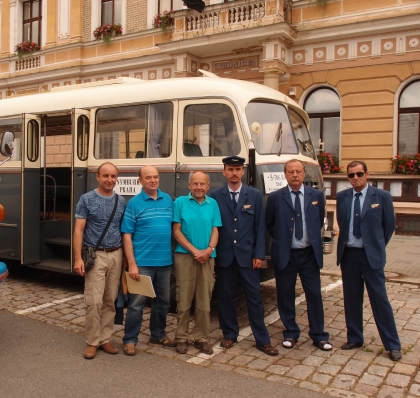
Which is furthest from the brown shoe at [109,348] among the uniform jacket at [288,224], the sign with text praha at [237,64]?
the sign with text praha at [237,64]

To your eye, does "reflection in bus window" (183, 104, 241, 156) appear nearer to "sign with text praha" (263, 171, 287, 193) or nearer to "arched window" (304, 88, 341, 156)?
"sign with text praha" (263, 171, 287, 193)

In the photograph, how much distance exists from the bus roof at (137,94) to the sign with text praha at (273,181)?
2.91 feet

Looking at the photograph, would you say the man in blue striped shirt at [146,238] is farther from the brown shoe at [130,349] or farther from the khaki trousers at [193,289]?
the khaki trousers at [193,289]

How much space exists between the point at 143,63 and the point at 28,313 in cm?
1372

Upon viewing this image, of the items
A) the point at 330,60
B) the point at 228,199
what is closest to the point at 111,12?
the point at 330,60

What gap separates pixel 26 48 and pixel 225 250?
63.8 ft

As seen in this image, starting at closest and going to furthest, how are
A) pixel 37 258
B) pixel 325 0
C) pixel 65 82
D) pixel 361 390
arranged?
1. pixel 361 390
2. pixel 37 258
3. pixel 325 0
4. pixel 65 82

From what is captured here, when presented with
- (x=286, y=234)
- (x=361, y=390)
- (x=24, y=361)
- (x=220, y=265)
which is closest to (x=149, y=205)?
(x=220, y=265)

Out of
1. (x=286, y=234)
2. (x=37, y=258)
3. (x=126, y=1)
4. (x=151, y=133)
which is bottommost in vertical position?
(x=37, y=258)

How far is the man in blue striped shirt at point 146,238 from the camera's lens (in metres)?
4.86

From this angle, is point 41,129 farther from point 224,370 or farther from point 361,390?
point 361,390

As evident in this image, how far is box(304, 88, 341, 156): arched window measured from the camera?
50.4 feet

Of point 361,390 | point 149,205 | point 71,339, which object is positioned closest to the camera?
point 361,390

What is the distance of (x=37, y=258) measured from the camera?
299 inches
